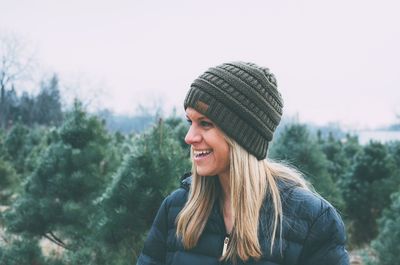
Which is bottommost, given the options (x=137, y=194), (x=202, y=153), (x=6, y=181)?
(x=6, y=181)

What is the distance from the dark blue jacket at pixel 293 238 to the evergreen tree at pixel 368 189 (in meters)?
7.86

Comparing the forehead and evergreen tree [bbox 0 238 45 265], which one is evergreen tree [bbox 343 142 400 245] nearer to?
evergreen tree [bbox 0 238 45 265]

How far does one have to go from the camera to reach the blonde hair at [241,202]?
2.08 m

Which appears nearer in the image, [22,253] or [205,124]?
[205,124]

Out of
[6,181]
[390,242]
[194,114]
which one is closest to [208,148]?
[194,114]

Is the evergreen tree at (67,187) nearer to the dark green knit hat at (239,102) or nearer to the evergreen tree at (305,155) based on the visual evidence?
the evergreen tree at (305,155)

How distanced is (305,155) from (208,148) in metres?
5.14

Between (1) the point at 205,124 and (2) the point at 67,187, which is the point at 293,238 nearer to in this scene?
(1) the point at 205,124

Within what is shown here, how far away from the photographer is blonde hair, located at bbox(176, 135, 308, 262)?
2.08 meters

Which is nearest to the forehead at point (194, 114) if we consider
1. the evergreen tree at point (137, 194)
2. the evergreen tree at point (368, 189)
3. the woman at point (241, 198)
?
the woman at point (241, 198)

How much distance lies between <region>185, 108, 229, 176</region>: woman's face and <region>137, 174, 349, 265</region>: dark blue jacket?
0.72 feet

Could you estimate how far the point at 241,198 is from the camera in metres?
2.15

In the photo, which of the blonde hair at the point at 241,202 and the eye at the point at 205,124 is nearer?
the blonde hair at the point at 241,202

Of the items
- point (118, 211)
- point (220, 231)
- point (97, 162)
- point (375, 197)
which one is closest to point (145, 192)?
point (118, 211)
